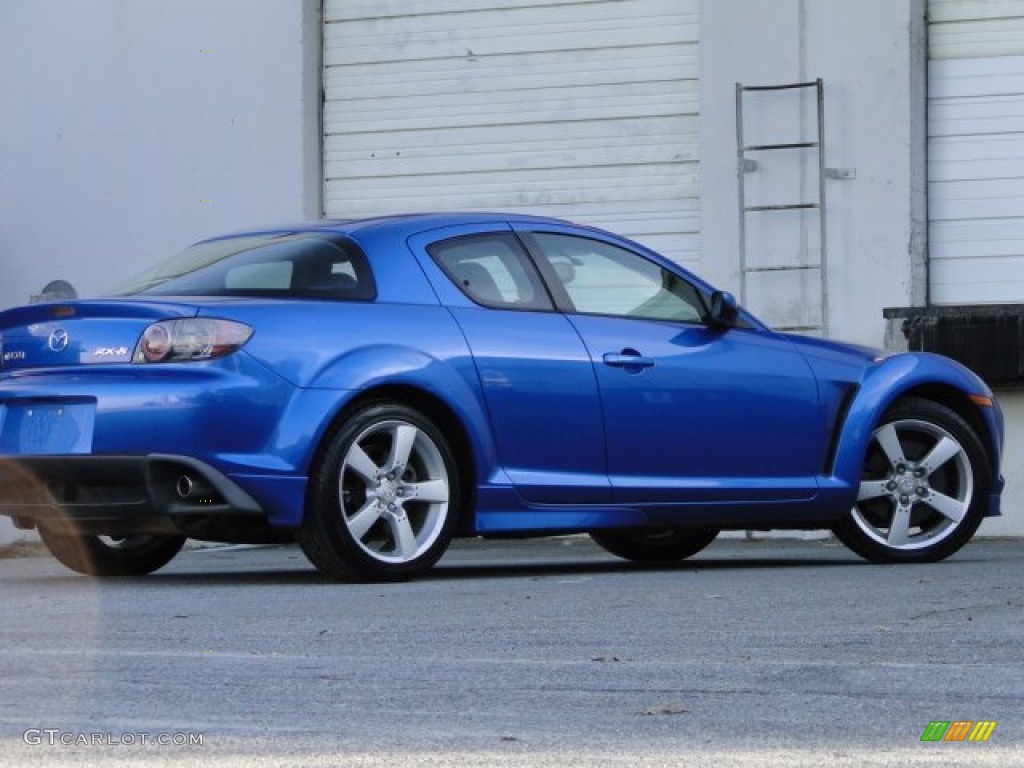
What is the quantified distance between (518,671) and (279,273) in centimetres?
332

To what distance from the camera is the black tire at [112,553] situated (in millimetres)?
9492

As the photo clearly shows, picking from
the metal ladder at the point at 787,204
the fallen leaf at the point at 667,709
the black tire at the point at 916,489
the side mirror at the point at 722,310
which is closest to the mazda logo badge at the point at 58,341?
the side mirror at the point at 722,310

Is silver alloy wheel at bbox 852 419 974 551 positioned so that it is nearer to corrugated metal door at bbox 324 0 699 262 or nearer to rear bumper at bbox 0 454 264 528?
rear bumper at bbox 0 454 264 528

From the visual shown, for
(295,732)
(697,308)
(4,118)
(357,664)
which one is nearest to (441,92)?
(4,118)

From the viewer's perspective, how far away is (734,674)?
225 inches

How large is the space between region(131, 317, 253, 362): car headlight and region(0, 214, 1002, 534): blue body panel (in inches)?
1.5

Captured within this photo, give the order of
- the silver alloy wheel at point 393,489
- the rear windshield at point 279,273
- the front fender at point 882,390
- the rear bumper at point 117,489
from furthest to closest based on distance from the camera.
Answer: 1. the front fender at point 882,390
2. the rear windshield at point 279,273
3. the silver alloy wheel at point 393,489
4. the rear bumper at point 117,489

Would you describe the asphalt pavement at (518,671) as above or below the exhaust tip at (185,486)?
below

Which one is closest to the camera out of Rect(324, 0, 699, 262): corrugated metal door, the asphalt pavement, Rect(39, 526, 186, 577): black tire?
the asphalt pavement

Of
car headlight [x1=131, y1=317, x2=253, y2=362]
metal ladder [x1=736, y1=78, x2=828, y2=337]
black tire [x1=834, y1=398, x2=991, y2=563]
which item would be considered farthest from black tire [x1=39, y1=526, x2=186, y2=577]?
metal ladder [x1=736, y1=78, x2=828, y2=337]

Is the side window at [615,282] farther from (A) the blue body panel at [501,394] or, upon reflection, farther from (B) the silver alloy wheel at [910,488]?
(B) the silver alloy wheel at [910,488]

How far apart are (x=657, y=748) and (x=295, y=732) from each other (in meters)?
0.75

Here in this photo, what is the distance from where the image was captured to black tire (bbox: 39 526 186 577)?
949 cm

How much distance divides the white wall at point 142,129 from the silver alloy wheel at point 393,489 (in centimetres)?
742
